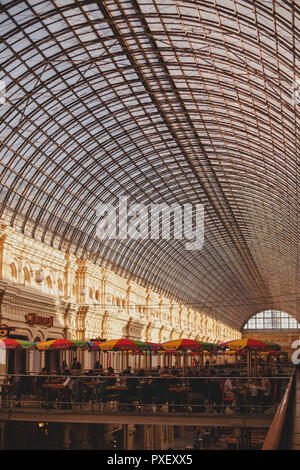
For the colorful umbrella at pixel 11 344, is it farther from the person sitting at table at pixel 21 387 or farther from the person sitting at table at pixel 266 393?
the person sitting at table at pixel 266 393

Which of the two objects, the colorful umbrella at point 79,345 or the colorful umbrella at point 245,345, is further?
the colorful umbrella at point 79,345

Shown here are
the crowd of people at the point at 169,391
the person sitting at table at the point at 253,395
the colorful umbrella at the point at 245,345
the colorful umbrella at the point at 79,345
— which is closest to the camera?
the person sitting at table at the point at 253,395

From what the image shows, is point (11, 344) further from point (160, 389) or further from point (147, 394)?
point (160, 389)

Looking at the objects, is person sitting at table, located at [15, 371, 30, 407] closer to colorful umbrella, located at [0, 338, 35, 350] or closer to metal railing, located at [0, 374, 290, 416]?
metal railing, located at [0, 374, 290, 416]

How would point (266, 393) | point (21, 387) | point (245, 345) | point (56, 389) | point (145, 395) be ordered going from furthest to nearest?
1. point (245, 345)
2. point (56, 389)
3. point (21, 387)
4. point (145, 395)
5. point (266, 393)

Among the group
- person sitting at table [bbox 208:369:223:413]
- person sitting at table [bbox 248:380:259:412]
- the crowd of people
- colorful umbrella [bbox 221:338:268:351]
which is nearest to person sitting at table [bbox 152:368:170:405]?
the crowd of people

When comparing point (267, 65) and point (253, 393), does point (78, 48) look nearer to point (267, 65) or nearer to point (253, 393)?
point (267, 65)

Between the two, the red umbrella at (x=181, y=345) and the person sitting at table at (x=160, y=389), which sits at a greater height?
the red umbrella at (x=181, y=345)


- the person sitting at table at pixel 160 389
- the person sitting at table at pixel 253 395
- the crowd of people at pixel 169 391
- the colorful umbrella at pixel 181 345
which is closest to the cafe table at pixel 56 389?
the crowd of people at pixel 169 391

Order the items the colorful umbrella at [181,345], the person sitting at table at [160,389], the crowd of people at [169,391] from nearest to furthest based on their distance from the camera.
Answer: the crowd of people at [169,391]
the person sitting at table at [160,389]
the colorful umbrella at [181,345]

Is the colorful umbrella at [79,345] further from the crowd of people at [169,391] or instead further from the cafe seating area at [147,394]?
the crowd of people at [169,391]

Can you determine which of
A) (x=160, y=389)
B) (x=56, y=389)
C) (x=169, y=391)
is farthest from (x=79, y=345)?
(x=169, y=391)

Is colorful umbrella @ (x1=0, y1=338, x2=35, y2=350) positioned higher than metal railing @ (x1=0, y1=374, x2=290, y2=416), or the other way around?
colorful umbrella @ (x1=0, y1=338, x2=35, y2=350)

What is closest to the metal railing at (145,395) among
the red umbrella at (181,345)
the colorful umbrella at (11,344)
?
the colorful umbrella at (11,344)
